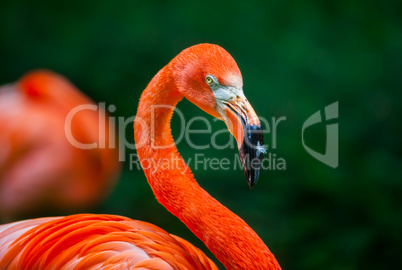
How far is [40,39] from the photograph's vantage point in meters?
2.87

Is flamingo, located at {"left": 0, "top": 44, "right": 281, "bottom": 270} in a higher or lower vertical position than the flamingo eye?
lower

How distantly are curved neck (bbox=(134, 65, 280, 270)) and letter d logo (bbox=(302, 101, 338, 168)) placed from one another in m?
1.25

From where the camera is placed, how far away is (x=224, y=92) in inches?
54.2

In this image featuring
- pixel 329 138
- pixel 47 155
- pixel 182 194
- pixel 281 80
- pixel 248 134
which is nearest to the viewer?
pixel 248 134

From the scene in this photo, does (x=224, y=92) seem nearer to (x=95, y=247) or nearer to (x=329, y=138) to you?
(x=95, y=247)

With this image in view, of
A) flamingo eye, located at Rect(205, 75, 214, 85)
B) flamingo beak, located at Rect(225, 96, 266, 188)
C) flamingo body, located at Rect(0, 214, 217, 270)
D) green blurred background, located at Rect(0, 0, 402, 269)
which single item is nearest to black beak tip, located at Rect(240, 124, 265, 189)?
flamingo beak, located at Rect(225, 96, 266, 188)

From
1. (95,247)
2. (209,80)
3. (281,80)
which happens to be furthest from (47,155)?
(281,80)

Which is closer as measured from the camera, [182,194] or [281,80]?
[182,194]

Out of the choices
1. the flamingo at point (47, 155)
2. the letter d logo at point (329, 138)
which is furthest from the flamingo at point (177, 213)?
the letter d logo at point (329, 138)

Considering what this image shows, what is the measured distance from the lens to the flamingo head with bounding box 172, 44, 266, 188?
1.32 metres

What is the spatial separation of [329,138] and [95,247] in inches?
65.5

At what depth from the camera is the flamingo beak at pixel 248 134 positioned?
1.31 meters

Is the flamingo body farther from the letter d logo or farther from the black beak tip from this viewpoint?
the letter d logo

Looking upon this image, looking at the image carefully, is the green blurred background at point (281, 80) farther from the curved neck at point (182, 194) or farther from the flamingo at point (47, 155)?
the curved neck at point (182, 194)
